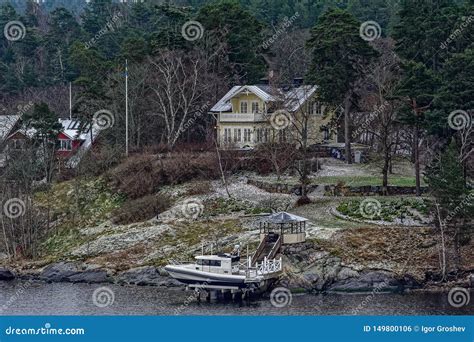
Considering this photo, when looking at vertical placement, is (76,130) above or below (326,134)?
above

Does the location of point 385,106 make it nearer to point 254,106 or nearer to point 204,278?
point 254,106

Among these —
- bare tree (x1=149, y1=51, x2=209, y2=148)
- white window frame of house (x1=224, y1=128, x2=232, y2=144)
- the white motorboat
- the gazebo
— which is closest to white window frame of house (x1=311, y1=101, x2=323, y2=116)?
white window frame of house (x1=224, y1=128, x2=232, y2=144)

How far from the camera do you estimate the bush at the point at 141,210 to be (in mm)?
66375

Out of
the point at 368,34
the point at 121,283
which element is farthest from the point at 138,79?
the point at 121,283

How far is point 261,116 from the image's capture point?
260ft

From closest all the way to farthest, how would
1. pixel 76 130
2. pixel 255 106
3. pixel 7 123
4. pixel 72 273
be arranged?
1. pixel 72 273
2. pixel 255 106
3. pixel 76 130
4. pixel 7 123

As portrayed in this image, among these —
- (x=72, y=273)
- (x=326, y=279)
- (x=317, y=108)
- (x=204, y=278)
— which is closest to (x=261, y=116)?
(x=317, y=108)

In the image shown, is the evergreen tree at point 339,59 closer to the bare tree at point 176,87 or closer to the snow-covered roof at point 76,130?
the bare tree at point 176,87

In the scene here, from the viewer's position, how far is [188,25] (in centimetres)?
8394

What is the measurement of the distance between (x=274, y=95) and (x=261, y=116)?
279cm

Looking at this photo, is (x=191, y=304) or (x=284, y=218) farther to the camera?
(x=284, y=218)

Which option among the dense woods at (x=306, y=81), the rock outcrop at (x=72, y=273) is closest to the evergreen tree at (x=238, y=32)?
the dense woods at (x=306, y=81)

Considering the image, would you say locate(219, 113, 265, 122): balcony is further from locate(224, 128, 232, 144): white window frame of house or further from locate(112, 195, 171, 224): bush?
locate(112, 195, 171, 224): bush

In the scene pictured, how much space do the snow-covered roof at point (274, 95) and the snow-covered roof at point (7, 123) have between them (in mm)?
15213
